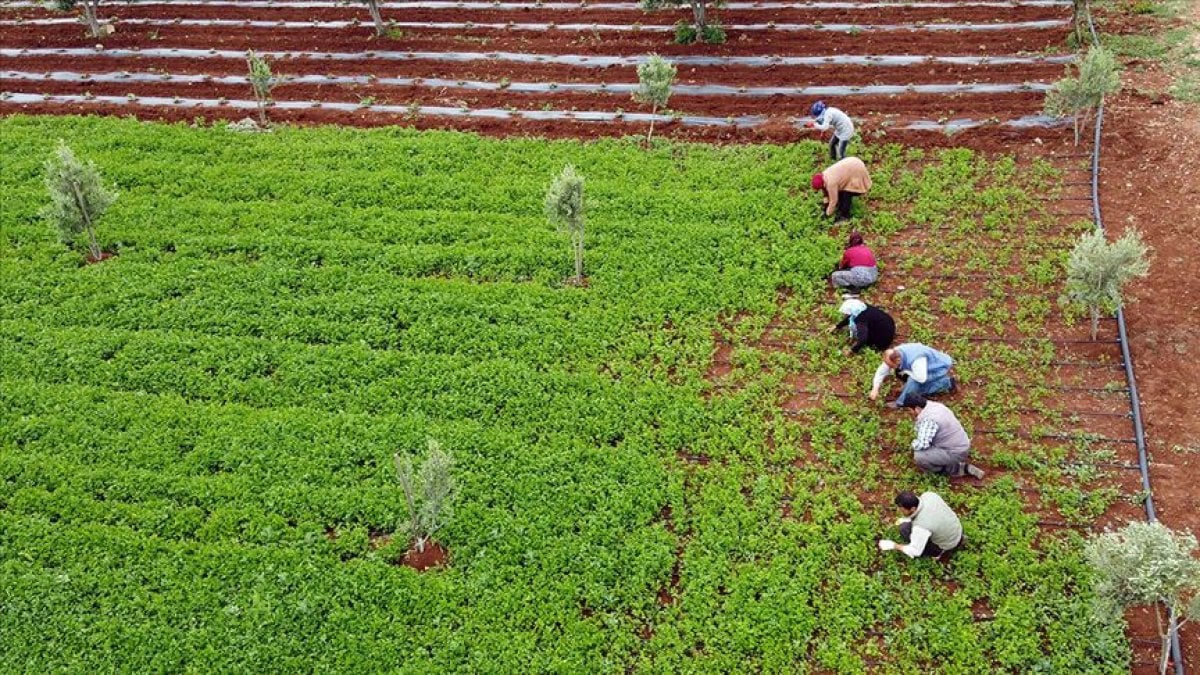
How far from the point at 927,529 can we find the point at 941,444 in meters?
1.40

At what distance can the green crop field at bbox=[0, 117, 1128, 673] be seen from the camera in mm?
10180

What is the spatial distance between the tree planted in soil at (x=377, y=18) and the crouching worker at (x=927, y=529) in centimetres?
1828

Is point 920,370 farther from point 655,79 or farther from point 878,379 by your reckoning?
point 655,79

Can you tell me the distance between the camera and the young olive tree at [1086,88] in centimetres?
1580

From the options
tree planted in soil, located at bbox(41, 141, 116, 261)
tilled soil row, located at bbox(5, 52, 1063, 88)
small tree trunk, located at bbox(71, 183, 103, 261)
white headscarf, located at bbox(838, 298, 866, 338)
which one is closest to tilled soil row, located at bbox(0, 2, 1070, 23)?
tilled soil row, located at bbox(5, 52, 1063, 88)

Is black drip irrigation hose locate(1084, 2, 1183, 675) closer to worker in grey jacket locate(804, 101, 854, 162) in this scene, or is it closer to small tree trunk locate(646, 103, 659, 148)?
worker in grey jacket locate(804, 101, 854, 162)

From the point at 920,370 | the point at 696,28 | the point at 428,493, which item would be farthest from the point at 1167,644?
the point at 696,28

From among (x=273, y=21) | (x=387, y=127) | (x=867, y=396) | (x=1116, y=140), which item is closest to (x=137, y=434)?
(x=387, y=127)

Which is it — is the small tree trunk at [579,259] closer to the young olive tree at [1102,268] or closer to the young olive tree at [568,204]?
the young olive tree at [568,204]

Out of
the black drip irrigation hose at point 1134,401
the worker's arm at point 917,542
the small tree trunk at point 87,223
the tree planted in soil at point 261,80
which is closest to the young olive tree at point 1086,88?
the black drip irrigation hose at point 1134,401

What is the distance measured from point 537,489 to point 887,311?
6.25 m

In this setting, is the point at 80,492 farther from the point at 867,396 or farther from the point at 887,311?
the point at 887,311

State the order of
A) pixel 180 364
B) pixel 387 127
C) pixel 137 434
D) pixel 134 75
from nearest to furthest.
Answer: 1. pixel 137 434
2. pixel 180 364
3. pixel 387 127
4. pixel 134 75

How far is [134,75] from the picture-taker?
2253 cm
